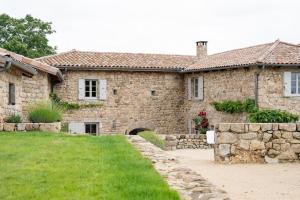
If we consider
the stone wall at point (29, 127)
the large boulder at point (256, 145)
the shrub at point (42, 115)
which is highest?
the shrub at point (42, 115)

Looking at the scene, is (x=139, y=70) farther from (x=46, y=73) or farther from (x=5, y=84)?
(x=5, y=84)

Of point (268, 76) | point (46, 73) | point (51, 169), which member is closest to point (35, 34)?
point (46, 73)

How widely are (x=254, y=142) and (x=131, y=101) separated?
52.3ft

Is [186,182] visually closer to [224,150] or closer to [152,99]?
[224,150]

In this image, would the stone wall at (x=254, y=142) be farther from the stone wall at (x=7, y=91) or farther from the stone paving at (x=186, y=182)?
the stone wall at (x=7, y=91)

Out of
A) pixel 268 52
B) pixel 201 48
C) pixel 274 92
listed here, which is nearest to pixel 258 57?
pixel 268 52

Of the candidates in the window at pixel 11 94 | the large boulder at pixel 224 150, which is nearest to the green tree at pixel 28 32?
the window at pixel 11 94

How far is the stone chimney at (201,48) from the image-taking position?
3136cm

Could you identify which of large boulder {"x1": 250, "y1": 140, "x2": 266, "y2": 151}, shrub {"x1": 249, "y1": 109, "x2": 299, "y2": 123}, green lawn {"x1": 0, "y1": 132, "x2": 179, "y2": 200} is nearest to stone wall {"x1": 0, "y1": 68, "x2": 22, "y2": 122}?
green lawn {"x1": 0, "y1": 132, "x2": 179, "y2": 200}

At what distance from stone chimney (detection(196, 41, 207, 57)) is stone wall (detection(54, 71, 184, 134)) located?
2.91 metres

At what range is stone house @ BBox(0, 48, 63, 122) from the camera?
1628 centimetres

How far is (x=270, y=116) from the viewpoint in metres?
23.7

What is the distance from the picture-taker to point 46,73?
22.5 metres

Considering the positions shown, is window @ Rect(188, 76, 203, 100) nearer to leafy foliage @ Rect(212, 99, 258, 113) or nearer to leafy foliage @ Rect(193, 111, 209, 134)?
leafy foliage @ Rect(193, 111, 209, 134)
